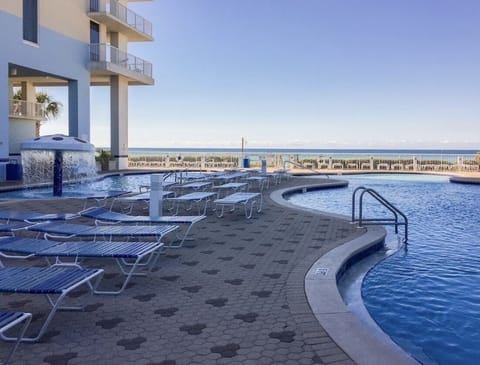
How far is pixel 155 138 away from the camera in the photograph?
252ft

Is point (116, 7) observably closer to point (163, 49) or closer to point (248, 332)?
point (163, 49)

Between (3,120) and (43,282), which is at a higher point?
(3,120)

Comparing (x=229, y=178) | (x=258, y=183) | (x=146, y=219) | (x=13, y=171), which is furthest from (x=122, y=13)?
(x=146, y=219)

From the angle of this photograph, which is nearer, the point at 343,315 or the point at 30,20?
the point at 343,315

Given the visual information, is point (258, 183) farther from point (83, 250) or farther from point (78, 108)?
point (83, 250)

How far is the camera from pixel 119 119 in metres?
25.6

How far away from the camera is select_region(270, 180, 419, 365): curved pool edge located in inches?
124

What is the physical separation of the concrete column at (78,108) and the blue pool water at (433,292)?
16.8 m

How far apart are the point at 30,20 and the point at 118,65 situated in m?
5.35

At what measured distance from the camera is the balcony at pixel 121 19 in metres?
22.7

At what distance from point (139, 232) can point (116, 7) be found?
20.9 m

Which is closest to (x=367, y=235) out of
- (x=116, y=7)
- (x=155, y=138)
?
(x=116, y=7)

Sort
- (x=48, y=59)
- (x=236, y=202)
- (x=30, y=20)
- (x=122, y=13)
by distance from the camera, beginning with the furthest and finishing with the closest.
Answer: (x=122, y=13) → (x=48, y=59) → (x=30, y=20) → (x=236, y=202)

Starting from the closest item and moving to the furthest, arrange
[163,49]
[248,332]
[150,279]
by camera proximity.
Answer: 1. [248,332]
2. [150,279]
3. [163,49]
